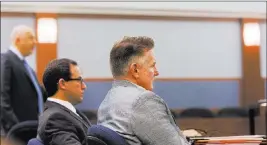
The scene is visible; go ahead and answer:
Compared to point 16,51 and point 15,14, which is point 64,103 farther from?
point 15,14

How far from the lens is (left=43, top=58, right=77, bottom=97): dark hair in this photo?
237 centimetres

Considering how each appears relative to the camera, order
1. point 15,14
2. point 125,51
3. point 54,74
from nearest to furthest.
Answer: point 125,51 → point 54,74 → point 15,14

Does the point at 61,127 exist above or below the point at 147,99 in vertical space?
below

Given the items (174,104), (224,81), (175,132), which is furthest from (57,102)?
(224,81)

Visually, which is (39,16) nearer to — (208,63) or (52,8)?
(52,8)

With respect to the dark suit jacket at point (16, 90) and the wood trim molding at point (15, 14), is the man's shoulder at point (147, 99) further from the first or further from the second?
the wood trim molding at point (15, 14)

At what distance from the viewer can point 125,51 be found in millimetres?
1797

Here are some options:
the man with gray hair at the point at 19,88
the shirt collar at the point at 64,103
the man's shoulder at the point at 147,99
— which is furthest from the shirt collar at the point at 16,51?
the man's shoulder at the point at 147,99

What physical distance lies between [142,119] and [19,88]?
8.01 feet

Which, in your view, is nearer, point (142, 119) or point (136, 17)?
point (142, 119)

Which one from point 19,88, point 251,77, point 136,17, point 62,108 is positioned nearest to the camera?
point 62,108

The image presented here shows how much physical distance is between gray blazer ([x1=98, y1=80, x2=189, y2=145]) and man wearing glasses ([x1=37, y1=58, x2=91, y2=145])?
369 mm

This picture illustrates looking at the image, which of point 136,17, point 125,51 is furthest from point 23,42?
point 136,17

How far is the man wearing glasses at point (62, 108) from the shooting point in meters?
2.06
